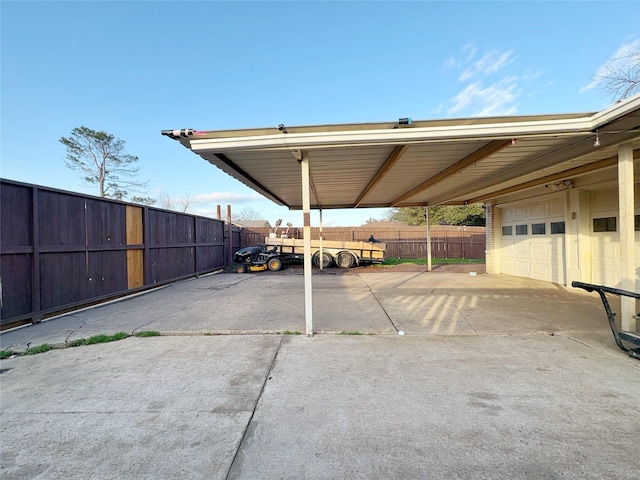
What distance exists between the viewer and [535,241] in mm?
8867

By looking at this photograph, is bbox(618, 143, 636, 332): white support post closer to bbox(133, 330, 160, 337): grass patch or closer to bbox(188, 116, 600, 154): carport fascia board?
bbox(188, 116, 600, 154): carport fascia board

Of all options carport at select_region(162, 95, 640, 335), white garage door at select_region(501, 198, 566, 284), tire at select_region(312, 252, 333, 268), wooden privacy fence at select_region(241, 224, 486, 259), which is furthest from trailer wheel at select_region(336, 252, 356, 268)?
carport at select_region(162, 95, 640, 335)

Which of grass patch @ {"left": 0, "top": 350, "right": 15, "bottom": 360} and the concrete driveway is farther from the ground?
grass patch @ {"left": 0, "top": 350, "right": 15, "bottom": 360}

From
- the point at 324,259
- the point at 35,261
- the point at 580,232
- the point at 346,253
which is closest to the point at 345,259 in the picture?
the point at 346,253

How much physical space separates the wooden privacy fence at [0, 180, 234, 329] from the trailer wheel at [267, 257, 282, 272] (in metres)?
4.57

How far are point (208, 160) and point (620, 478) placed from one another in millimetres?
5091

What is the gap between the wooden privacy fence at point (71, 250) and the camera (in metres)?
4.76

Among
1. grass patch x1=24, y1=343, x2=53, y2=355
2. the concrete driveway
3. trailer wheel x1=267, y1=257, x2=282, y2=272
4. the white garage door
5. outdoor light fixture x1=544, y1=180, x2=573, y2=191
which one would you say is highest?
outdoor light fixture x1=544, y1=180, x2=573, y2=191

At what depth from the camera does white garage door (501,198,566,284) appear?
7961 mm

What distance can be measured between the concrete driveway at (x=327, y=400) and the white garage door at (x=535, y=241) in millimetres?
3398

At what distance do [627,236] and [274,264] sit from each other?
36.7ft

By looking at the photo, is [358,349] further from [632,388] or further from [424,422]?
[632,388]

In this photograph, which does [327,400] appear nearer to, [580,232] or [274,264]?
[580,232]

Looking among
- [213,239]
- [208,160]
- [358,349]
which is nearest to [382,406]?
[358,349]
